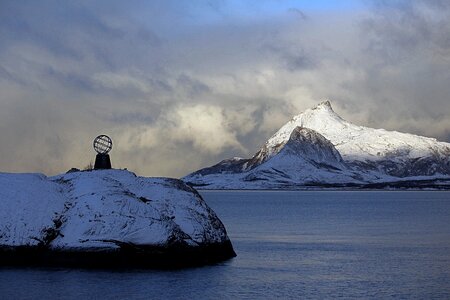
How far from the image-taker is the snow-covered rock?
1740 inches

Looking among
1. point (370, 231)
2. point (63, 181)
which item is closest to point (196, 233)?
point (63, 181)

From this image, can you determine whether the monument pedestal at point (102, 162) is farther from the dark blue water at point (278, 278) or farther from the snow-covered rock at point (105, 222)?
the dark blue water at point (278, 278)

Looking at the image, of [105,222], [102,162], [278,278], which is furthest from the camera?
[102,162]

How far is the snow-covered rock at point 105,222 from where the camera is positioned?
44194mm

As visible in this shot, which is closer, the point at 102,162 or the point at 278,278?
the point at 278,278

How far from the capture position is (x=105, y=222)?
4466cm

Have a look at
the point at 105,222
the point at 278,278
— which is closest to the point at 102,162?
the point at 105,222

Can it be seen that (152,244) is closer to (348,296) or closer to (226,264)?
(226,264)

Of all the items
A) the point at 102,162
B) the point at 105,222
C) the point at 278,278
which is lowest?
the point at 278,278

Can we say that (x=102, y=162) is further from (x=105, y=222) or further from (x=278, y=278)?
(x=278, y=278)

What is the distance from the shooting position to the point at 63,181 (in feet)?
167

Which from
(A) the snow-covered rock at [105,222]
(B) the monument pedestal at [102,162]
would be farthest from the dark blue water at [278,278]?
(B) the monument pedestal at [102,162]

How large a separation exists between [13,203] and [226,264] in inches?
528

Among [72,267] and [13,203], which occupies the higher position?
[13,203]
